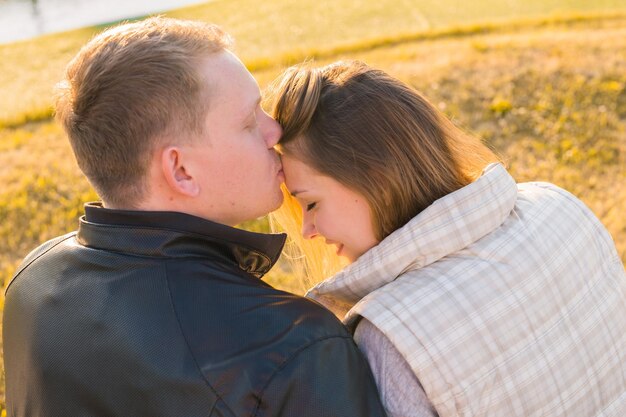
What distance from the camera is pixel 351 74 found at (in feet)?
8.47

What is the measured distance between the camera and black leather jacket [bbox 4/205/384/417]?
6.38ft

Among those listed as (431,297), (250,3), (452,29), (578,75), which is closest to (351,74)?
(431,297)

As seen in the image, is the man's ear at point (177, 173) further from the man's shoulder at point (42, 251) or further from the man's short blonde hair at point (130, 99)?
the man's shoulder at point (42, 251)

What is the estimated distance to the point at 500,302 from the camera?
88.5 inches

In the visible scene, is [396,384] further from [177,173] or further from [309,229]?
[177,173]

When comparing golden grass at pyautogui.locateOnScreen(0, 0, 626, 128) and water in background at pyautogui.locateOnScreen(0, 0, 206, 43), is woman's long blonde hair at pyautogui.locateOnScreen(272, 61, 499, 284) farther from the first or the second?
water in background at pyautogui.locateOnScreen(0, 0, 206, 43)

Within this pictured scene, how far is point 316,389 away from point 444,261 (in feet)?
2.01

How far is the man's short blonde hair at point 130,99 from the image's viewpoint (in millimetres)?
2189

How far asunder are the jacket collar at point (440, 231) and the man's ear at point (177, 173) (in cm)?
57

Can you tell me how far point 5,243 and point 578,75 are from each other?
5.25 metres

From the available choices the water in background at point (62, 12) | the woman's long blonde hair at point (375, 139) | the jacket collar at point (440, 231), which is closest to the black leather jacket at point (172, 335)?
the jacket collar at point (440, 231)

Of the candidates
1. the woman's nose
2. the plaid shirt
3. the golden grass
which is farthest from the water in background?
the plaid shirt

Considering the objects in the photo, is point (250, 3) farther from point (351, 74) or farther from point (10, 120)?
point (351, 74)

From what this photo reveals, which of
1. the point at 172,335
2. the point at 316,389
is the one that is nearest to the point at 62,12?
the point at 172,335
